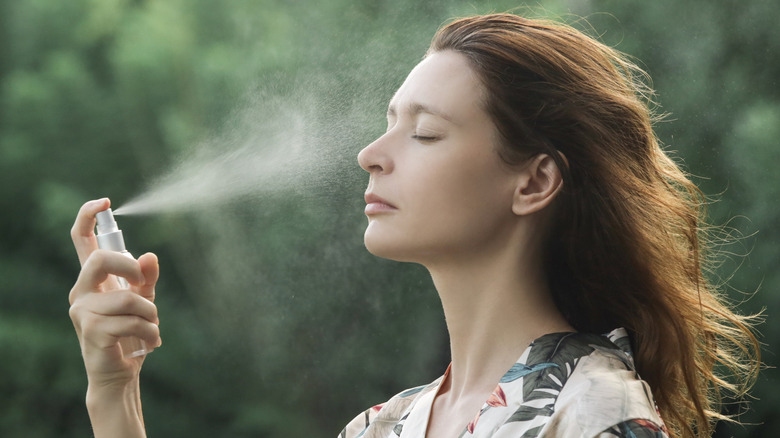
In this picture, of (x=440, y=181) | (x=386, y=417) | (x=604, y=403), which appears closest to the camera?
(x=604, y=403)

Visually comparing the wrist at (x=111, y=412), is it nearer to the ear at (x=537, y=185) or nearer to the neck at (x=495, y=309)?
the neck at (x=495, y=309)

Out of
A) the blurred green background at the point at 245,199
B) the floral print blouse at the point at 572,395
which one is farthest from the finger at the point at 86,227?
the blurred green background at the point at 245,199

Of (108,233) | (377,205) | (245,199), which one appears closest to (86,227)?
(108,233)

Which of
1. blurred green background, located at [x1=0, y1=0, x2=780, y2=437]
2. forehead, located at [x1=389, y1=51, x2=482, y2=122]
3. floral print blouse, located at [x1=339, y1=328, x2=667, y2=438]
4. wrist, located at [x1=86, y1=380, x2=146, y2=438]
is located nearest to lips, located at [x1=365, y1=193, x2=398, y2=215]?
forehead, located at [x1=389, y1=51, x2=482, y2=122]

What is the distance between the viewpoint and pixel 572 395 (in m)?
0.78

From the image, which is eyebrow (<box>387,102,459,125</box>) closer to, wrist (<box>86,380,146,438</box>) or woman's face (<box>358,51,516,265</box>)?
woman's face (<box>358,51,516,265</box>)

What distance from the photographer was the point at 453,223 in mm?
883

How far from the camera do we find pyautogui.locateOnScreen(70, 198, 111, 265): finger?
0.94 m

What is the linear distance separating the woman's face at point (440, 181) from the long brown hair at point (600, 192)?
0.08 feet

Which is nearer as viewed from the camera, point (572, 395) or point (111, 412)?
point (572, 395)

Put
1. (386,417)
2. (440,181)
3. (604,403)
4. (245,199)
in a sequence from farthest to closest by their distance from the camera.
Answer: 1. (245,199)
2. (386,417)
3. (440,181)
4. (604,403)

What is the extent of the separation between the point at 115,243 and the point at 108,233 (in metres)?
Result: 0.01

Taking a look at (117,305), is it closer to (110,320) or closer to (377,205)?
(110,320)

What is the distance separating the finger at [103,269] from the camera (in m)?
0.90
